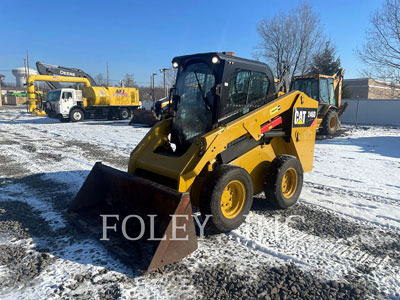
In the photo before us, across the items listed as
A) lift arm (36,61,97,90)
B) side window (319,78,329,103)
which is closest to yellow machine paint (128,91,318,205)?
side window (319,78,329,103)

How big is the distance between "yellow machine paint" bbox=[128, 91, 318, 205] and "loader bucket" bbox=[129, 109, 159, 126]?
13.0 meters

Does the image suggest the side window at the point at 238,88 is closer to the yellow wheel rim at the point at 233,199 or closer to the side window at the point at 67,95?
the yellow wheel rim at the point at 233,199

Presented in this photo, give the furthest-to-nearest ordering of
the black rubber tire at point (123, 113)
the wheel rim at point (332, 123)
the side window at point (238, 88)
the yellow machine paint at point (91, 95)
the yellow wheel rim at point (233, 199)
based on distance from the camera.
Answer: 1. the black rubber tire at point (123, 113)
2. the yellow machine paint at point (91, 95)
3. the wheel rim at point (332, 123)
4. the side window at point (238, 88)
5. the yellow wheel rim at point (233, 199)

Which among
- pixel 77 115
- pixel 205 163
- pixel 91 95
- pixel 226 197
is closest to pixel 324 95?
pixel 226 197

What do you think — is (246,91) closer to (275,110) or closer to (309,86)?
(275,110)

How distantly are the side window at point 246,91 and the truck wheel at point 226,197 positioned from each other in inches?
34.8

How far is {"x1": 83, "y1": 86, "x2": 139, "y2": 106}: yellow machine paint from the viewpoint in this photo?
71.6 ft

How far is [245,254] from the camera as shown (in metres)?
3.21

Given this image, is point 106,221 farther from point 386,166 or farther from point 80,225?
point 386,166

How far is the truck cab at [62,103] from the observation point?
20.2m

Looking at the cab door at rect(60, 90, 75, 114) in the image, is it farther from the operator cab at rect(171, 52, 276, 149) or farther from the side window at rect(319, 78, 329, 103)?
the operator cab at rect(171, 52, 276, 149)

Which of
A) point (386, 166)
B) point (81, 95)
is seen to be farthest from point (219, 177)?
point (81, 95)

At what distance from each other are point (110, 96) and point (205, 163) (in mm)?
20574

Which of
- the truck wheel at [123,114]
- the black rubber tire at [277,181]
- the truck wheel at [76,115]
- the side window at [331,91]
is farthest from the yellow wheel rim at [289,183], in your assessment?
the truck wheel at [123,114]
